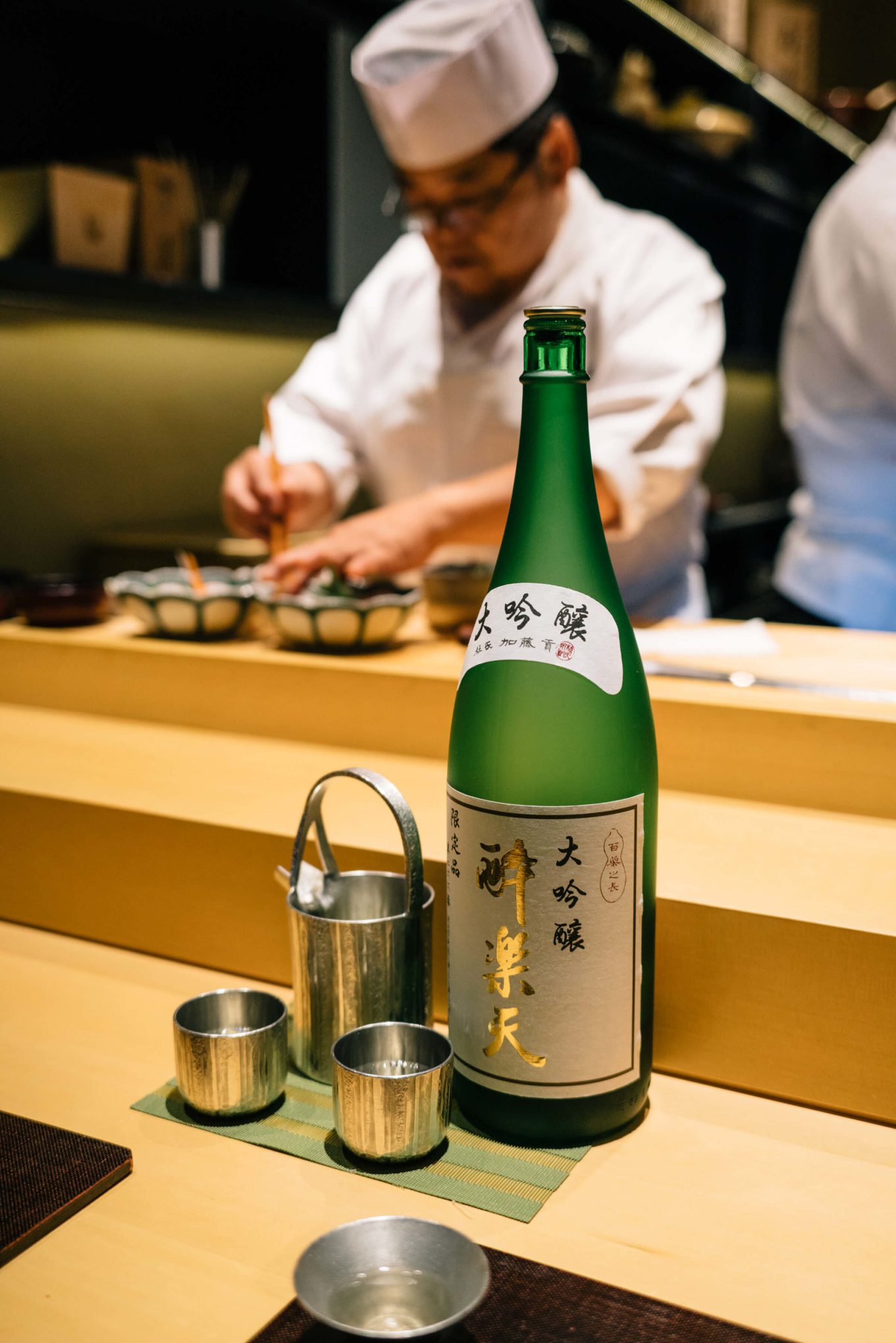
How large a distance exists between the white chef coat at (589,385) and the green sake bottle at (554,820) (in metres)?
0.76

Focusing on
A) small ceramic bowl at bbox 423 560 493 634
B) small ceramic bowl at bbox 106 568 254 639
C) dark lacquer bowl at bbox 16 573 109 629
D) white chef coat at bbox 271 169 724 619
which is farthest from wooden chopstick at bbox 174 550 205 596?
white chef coat at bbox 271 169 724 619

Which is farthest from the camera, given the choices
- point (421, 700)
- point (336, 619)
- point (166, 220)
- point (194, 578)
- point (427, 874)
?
point (166, 220)

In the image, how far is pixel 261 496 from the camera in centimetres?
171

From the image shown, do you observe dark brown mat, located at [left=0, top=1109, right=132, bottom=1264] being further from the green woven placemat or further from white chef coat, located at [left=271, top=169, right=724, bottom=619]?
white chef coat, located at [left=271, top=169, right=724, bottom=619]

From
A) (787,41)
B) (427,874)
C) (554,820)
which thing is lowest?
(427,874)

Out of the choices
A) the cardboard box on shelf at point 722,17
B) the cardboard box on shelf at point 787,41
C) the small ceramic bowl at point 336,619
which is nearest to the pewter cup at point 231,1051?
the small ceramic bowl at point 336,619

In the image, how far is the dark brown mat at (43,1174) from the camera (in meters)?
0.61

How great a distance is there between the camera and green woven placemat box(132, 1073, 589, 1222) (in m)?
0.64

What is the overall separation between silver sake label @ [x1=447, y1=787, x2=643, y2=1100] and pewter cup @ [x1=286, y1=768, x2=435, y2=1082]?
0.19 ft

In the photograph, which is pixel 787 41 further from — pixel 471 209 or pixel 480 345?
pixel 471 209

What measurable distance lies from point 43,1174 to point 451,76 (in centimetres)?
144

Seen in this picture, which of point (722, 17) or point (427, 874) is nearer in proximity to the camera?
point (427, 874)

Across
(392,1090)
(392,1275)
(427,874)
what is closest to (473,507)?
(427,874)

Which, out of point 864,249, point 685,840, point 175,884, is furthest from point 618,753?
point 864,249
